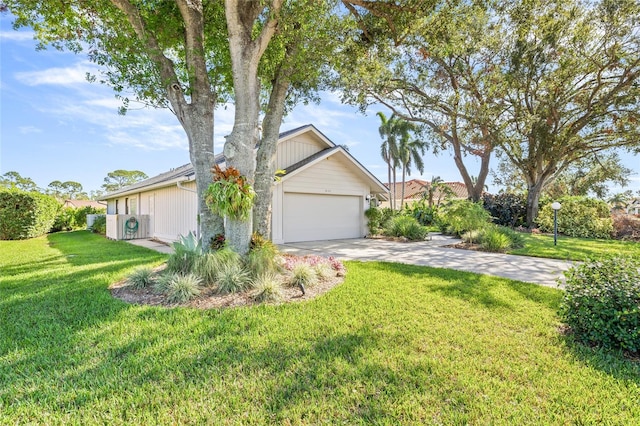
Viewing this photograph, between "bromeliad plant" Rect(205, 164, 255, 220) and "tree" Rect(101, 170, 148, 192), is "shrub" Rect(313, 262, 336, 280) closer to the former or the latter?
"bromeliad plant" Rect(205, 164, 255, 220)

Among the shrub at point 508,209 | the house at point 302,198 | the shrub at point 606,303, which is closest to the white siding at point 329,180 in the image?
the house at point 302,198

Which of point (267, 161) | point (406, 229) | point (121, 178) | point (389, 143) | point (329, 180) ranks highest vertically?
point (389, 143)

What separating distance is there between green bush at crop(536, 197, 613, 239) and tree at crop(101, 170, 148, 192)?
190 feet

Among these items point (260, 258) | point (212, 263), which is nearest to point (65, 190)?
point (212, 263)

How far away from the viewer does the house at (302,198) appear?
11969 millimetres

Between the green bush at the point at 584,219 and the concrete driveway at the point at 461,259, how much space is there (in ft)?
31.2

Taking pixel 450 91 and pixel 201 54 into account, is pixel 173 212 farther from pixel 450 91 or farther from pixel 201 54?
pixel 450 91

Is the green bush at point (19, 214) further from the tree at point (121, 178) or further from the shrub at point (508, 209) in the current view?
the tree at point (121, 178)

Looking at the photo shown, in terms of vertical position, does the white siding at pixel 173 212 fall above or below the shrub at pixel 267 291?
above

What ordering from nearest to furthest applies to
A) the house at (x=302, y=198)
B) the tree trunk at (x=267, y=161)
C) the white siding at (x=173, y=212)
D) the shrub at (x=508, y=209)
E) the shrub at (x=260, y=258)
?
the shrub at (x=260, y=258)
the tree trunk at (x=267, y=161)
the white siding at (x=173, y=212)
the house at (x=302, y=198)
the shrub at (x=508, y=209)

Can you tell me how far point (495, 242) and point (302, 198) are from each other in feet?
24.4

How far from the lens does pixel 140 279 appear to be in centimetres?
538

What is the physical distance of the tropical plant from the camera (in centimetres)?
Result: 535

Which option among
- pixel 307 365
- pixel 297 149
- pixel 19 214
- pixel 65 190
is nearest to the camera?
pixel 307 365
